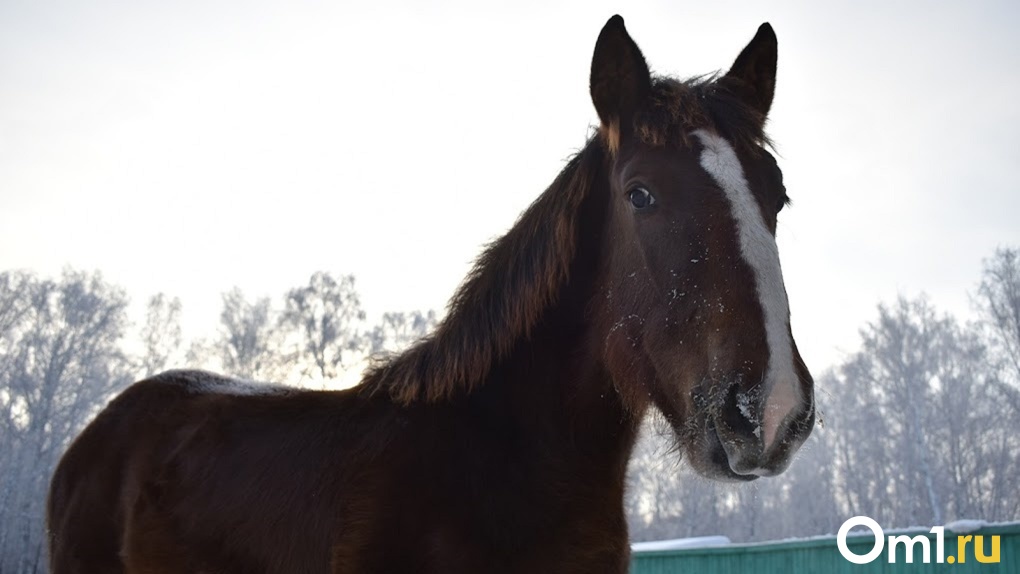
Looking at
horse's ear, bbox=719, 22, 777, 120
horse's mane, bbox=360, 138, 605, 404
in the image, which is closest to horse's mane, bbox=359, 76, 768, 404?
horse's mane, bbox=360, 138, 605, 404

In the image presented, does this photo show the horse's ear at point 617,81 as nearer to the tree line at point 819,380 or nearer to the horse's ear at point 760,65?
the horse's ear at point 760,65

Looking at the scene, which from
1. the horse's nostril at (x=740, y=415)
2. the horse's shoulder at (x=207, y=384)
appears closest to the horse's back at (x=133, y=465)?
the horse's shoulder at (x=207, y=384)

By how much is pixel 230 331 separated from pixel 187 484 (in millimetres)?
34968

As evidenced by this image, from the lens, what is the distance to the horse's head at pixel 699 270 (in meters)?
2.00

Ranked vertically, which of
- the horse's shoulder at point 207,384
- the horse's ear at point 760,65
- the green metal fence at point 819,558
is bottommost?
the green metal fence at point 819,558

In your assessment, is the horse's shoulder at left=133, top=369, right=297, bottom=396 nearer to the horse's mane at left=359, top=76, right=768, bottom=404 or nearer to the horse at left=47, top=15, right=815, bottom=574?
the horse at left=47, top=15, right=815, bottom=574

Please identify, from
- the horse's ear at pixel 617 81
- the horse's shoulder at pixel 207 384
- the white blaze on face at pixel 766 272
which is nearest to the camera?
the white blaze on face at pixel 766 272

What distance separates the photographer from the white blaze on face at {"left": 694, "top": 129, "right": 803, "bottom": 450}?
1.93 m

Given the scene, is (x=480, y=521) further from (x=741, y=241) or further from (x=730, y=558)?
(x=730, y=558)

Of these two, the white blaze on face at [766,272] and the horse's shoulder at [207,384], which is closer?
the white blaze on face at [766,272]

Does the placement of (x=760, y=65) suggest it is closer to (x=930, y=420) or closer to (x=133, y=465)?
(x=133, y=465)

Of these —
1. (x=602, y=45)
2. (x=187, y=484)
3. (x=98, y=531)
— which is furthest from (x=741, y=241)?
(x=98, y=531)

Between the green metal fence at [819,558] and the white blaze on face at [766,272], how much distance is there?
13052 mm

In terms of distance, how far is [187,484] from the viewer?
3406mm
